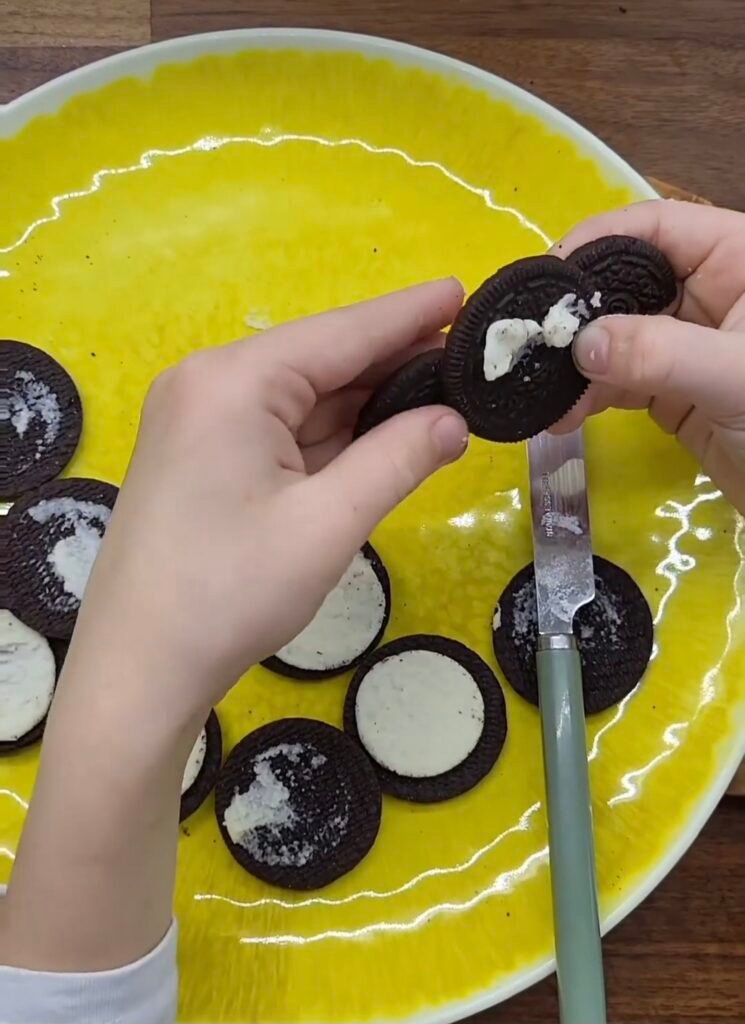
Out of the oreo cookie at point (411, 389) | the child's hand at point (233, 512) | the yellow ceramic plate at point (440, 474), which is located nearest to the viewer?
the child's hand at point (233, 512)

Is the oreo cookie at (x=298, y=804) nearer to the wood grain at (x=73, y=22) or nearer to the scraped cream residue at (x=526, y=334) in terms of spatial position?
the scraped cream residue at (x=526, y=334)

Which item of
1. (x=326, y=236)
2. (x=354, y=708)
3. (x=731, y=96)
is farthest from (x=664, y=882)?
(x=731, y=96)

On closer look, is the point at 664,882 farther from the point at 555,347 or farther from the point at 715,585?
the point at 555,347

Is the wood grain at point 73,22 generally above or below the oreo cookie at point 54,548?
above

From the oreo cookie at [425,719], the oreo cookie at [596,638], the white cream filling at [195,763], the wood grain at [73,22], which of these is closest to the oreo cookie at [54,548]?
the white cream filling at [195,763]

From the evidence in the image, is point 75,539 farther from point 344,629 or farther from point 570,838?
point 570,838

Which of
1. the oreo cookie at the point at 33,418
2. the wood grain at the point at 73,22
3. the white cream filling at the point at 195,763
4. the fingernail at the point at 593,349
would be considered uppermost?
the wood grain at the point at 73,22

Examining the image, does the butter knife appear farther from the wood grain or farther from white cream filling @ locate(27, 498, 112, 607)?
the wood grain

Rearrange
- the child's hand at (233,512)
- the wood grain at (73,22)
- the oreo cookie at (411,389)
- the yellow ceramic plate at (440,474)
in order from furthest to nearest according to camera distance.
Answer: the wood grain at (73,22) → the yellow ceramic plate at (440,474) → the oreo cookie at (411,389) → the child's hand at (233,512)
